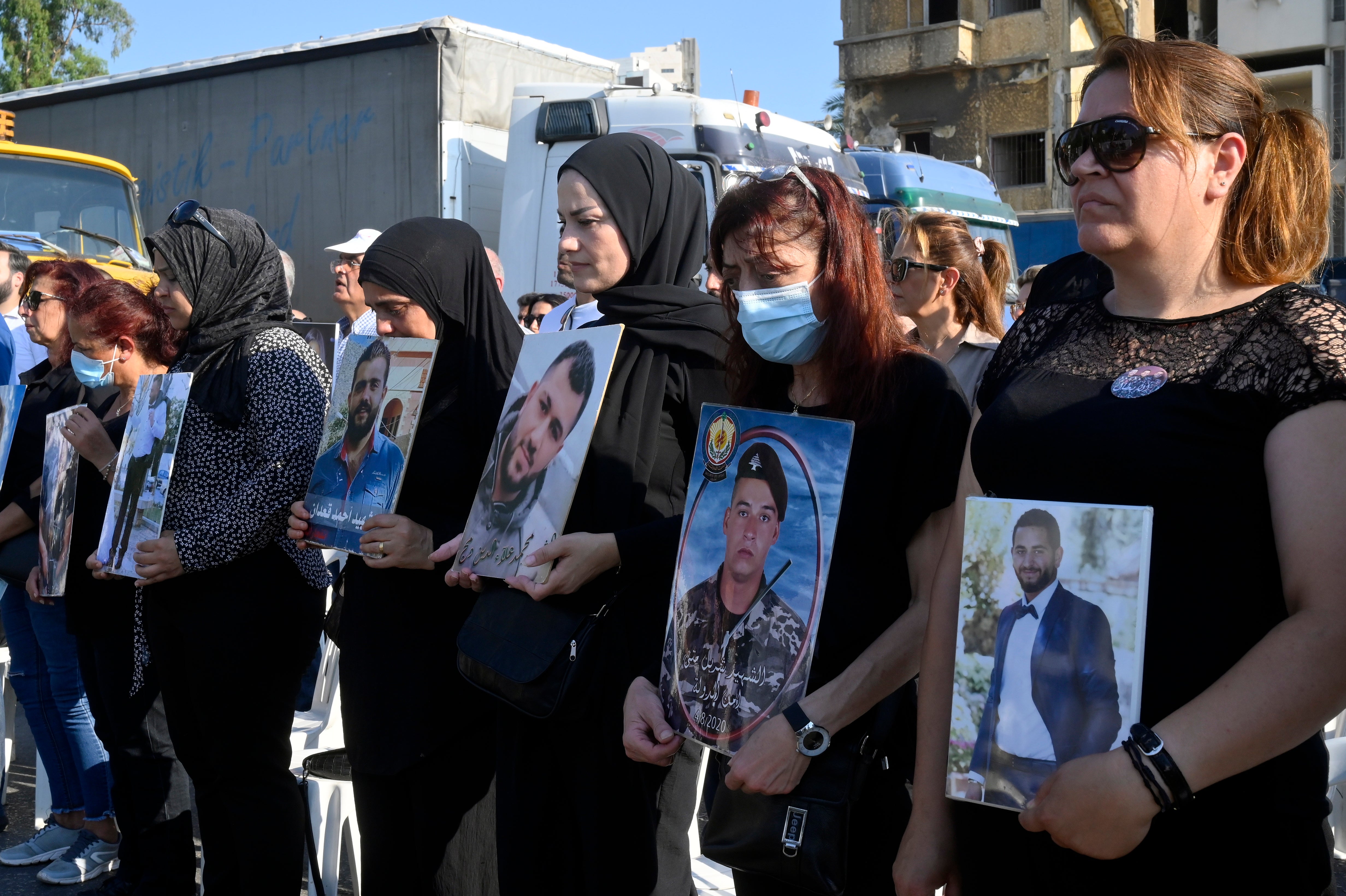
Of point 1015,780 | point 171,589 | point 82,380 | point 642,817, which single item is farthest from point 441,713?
point 82,380

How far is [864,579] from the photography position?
207cm

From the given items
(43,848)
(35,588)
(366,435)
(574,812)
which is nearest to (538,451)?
(366,435)

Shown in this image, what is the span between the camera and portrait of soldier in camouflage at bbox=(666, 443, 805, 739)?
1.99 meters

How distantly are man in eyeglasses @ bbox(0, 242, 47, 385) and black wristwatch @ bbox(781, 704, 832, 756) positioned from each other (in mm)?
5267

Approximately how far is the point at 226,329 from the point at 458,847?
160cm

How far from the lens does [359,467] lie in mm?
2990

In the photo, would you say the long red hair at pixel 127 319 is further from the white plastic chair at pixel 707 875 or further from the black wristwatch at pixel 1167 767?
the black wristwatch at pixel 1167 767

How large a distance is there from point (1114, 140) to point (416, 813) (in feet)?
7.25

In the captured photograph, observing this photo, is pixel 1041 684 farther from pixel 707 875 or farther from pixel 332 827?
pixel 332 827

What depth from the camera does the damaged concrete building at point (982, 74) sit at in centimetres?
2409

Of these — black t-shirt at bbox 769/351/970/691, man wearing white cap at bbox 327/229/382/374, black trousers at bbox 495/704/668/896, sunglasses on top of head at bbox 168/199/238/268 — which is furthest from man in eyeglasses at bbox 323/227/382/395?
black t-shirt at bbox 769/351/970/691

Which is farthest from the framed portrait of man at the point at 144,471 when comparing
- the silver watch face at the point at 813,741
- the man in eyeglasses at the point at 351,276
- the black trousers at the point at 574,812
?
the man in eyeglasses at the point at 351,276

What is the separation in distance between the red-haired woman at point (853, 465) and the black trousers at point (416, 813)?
90 centimetres

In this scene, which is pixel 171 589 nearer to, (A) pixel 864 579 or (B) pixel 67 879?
(B) pixel 67 879
